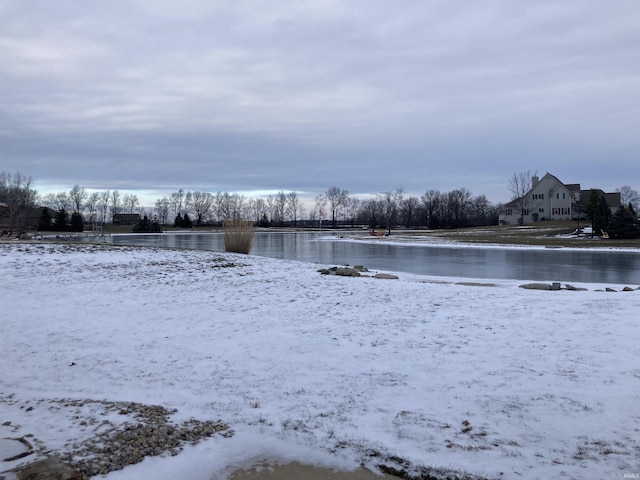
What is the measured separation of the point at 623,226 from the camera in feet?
152

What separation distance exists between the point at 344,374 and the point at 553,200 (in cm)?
9196

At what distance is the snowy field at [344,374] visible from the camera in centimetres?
406

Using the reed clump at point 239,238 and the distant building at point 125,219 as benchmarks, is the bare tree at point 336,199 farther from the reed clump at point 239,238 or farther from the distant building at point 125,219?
the reed clump at point 239,238

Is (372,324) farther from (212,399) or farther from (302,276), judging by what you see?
(302,276)

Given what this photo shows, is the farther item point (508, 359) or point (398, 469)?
point (508, 359)

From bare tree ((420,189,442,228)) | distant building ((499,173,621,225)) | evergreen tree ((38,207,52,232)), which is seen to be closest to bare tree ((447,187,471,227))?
bare tree ((420,189,442,228))

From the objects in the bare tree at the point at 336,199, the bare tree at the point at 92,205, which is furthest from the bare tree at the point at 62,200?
the bare tree at the point at 336,199

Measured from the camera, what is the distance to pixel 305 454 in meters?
4.04

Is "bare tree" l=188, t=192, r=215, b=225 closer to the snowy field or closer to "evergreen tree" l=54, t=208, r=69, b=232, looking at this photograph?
"evergreen tree" l=54, t=208, r=69, b=232

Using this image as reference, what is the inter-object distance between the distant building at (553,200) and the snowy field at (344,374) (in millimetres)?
83134

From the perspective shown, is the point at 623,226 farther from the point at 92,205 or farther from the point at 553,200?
the point at 92,205

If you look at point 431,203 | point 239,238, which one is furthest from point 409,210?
point 239,238

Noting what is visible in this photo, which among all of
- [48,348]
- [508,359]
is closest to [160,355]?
[48,348]

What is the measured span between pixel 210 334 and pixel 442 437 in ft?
15.6
